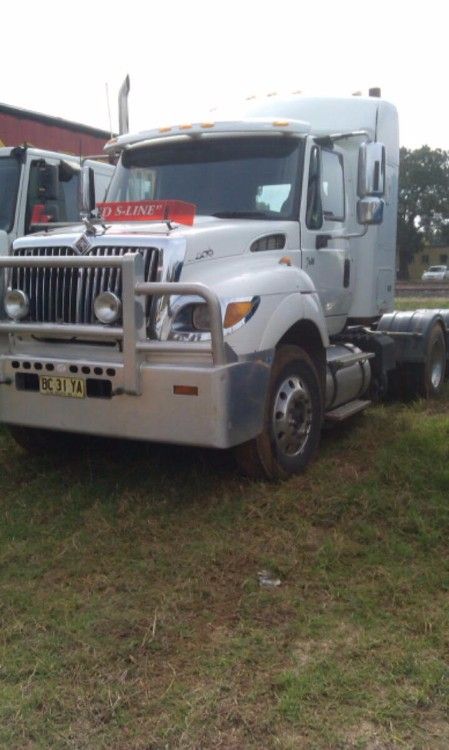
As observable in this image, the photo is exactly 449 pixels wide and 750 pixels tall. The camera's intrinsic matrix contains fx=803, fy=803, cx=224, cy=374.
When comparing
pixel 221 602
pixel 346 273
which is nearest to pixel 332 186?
pixel 346 273

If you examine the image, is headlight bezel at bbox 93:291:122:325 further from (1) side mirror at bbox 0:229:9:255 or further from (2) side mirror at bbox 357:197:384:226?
(1) side mirror at bbox 0:229:9:255

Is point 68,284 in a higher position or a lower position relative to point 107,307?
higher

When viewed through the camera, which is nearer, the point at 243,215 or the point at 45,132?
the point at 243,215

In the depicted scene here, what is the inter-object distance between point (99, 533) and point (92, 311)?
140cm

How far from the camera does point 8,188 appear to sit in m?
8.52

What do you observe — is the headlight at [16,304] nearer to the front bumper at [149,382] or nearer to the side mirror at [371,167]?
the front bumper at [149,382]

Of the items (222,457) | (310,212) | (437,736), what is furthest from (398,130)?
(437,736)

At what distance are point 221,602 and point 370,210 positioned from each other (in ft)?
11.7

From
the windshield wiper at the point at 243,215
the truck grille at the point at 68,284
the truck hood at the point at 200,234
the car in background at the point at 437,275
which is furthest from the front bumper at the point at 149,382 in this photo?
the car in background at the point at 437,275

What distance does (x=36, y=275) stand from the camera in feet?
17.6

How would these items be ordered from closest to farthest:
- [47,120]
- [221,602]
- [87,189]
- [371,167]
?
[221,602]
[371,167]
[87,189]
[47,120]

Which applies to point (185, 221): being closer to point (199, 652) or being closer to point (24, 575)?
point (24, 575)

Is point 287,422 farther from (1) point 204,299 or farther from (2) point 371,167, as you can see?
(2) point 371,167

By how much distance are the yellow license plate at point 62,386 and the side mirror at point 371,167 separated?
2.84 meters
